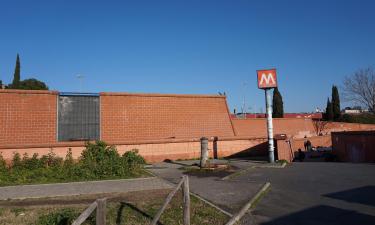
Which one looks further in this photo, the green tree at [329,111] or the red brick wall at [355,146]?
the green tree at [329,111]

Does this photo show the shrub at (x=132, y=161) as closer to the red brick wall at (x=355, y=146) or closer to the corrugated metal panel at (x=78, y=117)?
the corrugated metal panel at (x=78, y=117)

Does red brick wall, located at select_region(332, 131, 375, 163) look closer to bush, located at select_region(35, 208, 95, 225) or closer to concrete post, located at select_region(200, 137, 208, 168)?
concrete post, located at select_region(200, 137, 208, 168)

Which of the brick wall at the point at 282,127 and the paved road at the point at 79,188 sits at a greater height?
the brick wall at the point at 282,127

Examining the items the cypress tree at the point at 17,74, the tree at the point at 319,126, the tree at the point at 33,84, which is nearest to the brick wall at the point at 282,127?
the tree at the point at 319,126

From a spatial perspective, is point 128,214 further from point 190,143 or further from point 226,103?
point 226,103

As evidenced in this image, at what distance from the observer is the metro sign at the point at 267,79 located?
2053 centimetres

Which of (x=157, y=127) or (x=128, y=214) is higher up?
(x=157, y=127)

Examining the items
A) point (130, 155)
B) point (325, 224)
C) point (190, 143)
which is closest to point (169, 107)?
point (190, 143)

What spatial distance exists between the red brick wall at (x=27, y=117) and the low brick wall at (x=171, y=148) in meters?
3.06

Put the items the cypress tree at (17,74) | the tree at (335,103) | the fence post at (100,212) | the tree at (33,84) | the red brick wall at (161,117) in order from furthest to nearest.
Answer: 1. the tree at (335,103)
2. the cypress tree at (17,74)
3. the tree at (33,84)
4. the red brick wall at (161,117)
5. the fence post at (100,212)

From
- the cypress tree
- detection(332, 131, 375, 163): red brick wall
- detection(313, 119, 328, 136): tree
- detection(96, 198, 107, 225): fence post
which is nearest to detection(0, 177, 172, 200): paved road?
detection(96, 198, 107, 225): fence post

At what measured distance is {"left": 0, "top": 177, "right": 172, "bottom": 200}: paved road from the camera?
1151cm

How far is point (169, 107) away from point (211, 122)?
332 centimetres

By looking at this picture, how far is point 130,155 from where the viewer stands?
54.2 feet
